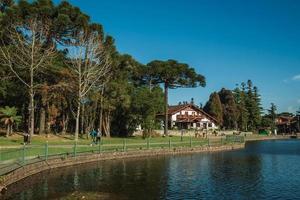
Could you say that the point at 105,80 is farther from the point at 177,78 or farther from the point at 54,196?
the point at 54,196

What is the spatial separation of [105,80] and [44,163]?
32.7 m

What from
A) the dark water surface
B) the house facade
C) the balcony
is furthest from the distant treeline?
the house facade

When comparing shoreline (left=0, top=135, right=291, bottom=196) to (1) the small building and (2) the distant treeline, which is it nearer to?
(2) the distant treeline

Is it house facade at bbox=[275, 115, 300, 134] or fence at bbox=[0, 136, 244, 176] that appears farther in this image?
house facade at bbox=[275, 115, 300, 134]

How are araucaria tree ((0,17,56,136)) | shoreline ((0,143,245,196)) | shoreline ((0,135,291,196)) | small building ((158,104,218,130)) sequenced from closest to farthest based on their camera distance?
shoreline ((0,143,245,196)) → shoreline ((0,135,291,196)) → araucaria tree ((0,17,56,136)) → small building ((158,104,218,130))

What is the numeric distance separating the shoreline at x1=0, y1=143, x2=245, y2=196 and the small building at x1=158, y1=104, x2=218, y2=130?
151 feet

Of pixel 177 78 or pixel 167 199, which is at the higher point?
pixel 177 78

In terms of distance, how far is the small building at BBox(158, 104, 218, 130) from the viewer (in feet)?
357

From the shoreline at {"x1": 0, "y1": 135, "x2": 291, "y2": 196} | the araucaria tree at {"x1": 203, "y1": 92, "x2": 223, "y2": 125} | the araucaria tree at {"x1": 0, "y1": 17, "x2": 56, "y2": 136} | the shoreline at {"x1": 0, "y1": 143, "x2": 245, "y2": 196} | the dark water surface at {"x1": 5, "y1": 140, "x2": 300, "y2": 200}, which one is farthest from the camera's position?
the araucaria tree at {"x1": 203, "y1": 92, "x2": 223, "y2": 125}

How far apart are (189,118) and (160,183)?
83.8 meters

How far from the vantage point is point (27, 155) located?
3050 centimetres

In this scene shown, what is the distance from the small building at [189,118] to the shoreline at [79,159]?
4616cm

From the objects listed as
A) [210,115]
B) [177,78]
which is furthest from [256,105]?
[177,78]

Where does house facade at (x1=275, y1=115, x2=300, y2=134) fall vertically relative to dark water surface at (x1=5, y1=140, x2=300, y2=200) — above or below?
above
